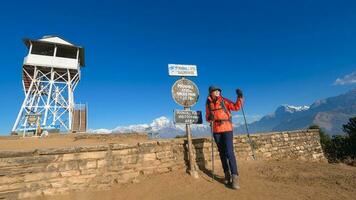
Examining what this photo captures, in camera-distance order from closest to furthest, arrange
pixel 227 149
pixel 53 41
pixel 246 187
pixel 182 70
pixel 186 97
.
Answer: pixel 246 187, pixel 227 149, pixel 186 97, pixel 182 70, pixel 53 41

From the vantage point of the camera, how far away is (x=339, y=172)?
7.32 metres

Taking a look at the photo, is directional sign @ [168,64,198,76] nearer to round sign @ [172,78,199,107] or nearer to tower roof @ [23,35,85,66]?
round sign @ [172,78,199,107]

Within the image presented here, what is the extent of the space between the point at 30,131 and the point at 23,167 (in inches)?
1042

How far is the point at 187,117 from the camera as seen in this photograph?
22.7ft

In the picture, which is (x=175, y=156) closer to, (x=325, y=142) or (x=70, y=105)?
(x=70, y=105)

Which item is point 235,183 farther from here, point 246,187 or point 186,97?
point 186,97

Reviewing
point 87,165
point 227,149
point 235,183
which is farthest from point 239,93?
point 87,165

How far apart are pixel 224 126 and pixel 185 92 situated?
1.73 m

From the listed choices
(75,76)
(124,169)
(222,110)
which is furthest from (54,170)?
(75,76)

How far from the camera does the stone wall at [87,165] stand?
4.95 metres

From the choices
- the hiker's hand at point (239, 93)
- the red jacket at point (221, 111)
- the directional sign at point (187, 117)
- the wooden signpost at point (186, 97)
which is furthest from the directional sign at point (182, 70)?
the hiker's hand at point (239, 93)

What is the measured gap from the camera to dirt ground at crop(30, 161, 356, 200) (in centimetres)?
519

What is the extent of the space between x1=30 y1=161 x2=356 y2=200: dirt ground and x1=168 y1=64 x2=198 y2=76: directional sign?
273cm

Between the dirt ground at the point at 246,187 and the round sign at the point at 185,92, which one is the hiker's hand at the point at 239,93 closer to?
the round sign at the point at 185,92
